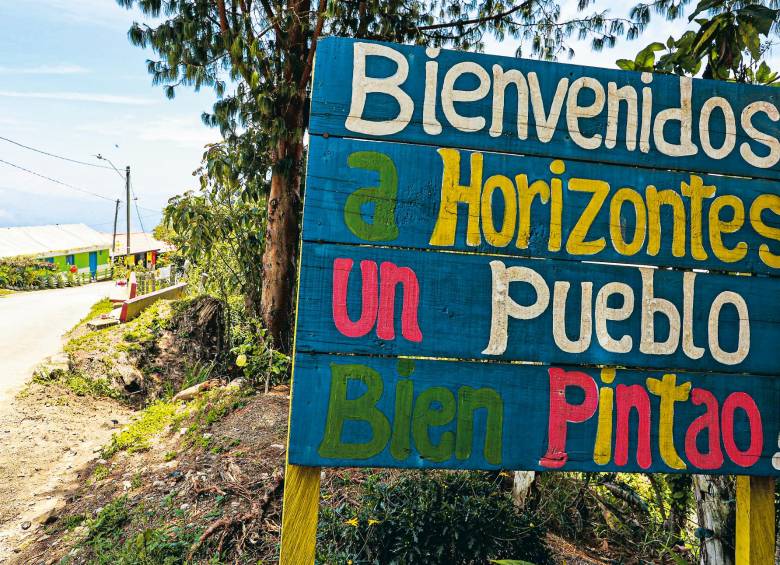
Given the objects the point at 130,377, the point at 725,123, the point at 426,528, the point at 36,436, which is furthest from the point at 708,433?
the point at 130,377

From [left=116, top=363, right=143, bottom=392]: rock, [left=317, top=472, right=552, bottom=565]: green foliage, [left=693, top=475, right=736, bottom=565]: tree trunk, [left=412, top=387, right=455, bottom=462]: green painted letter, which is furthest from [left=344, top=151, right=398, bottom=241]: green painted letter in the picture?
[left=116, top=363, right=143, bottom=392]: rock

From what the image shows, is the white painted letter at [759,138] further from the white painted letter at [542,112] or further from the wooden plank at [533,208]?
the white painted letter at [542,112]

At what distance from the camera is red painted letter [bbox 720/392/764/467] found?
1.84 m

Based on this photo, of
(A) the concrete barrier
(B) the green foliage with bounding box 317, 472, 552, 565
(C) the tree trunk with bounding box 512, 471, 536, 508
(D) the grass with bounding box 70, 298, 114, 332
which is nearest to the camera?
(B) the green foliage with bounding box 317, 472, 552, 565

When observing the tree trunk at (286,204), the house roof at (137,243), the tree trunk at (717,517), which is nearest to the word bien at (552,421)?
the tree trunk at (717,517)

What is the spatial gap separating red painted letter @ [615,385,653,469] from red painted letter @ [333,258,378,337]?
0.82 meters

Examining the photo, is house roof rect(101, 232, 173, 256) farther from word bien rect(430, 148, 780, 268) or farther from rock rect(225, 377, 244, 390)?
word bien rect(430, 148, 780, 268)

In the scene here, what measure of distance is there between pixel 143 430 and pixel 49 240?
91.9 feet

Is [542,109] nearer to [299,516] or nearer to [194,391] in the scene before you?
[299,516]

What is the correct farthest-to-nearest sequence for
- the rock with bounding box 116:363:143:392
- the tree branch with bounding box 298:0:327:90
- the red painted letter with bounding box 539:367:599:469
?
1. the rock with bounding box 116:363:143:392
2. the tree branch with bounding box 298:0:327:90
3. the red painted letter with bounding box 539:367:599:469

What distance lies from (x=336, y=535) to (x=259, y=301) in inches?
205

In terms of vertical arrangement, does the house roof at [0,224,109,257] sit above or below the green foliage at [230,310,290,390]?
above

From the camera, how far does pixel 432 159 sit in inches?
69.0

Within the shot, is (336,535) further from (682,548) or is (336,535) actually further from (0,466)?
(0,466)
